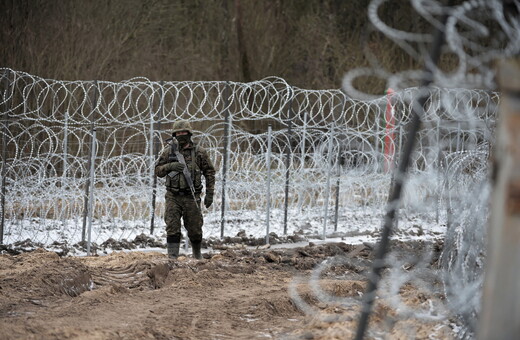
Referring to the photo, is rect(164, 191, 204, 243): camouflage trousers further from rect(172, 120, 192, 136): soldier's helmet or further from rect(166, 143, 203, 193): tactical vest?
rect(172, 120, 192, 136): soldier's helmet

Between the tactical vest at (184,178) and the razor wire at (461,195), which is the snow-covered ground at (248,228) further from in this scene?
the razor wire at (461,195)

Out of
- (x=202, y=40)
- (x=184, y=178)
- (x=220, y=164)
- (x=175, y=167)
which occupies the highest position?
(x=202, y=40)

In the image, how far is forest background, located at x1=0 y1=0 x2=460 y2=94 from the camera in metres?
16.9

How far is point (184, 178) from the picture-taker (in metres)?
8.98

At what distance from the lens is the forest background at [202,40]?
55.3ft

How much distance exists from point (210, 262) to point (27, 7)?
34.5 ft

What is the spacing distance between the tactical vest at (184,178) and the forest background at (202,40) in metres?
8.61

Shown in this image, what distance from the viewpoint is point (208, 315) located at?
623 cm

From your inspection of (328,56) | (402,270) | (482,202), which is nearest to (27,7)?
(328,56)

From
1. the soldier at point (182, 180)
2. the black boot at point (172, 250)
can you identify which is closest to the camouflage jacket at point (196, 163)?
the soldier at point (182, 180)

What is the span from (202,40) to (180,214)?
1437 cm

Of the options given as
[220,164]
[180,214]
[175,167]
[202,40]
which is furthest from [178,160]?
[202,40]

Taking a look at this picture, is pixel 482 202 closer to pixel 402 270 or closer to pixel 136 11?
pixel 402 270

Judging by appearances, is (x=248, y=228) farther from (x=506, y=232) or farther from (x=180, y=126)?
(x=506, y=232)
